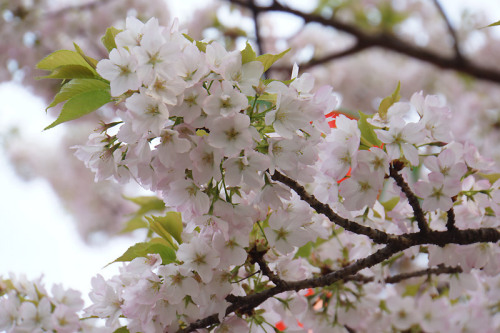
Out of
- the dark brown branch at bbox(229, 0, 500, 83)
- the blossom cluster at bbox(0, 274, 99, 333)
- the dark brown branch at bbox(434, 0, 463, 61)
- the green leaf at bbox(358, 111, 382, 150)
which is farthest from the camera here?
the dark brown branch at bbox(229, 0, 500, 83)

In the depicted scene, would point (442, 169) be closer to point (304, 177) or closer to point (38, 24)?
point (304, 177)

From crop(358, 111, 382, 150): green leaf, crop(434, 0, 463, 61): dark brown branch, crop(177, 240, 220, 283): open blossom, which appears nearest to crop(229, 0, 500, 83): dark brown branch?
crop(434, 0, 463, 61): dark brown branch

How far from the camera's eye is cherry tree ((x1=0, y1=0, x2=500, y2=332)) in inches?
18.5

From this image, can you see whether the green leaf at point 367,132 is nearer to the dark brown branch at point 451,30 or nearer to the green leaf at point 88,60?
the green leaf at point 88,60

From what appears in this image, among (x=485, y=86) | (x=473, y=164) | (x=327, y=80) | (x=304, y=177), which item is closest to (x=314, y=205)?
(x=304, y=177)

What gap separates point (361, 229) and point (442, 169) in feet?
0.32

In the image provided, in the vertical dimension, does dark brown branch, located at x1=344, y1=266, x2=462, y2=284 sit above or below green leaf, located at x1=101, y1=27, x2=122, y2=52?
below

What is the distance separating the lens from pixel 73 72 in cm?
53

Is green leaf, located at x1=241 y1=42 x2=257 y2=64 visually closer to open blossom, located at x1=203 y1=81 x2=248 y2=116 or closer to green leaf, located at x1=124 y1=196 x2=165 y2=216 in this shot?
open blossom, located at x1=203 y1=81 x2=248 y2=116

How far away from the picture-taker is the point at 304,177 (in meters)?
0.51

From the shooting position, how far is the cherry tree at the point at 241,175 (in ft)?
1.54

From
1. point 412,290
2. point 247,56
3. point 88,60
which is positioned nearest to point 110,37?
point 88,60

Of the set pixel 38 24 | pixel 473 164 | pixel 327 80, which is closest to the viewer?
pixel 473 164

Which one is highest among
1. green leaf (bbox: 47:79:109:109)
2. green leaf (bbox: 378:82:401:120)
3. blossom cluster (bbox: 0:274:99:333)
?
green leaf (bbox: 378:82:401:120)
